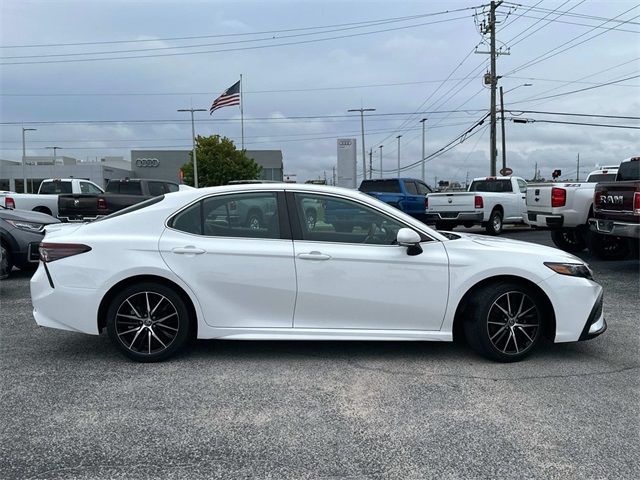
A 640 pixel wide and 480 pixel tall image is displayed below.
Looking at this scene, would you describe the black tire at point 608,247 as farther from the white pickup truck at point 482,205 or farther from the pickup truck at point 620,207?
the white pickup truck at point 482,205

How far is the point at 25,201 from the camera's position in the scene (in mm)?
16922

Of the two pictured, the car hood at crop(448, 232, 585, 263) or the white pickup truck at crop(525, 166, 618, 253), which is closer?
the car hood at crop(448, 232, 585, 263)

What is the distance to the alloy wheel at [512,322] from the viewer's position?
4.58 metres

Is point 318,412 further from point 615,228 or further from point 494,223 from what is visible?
point 494,223

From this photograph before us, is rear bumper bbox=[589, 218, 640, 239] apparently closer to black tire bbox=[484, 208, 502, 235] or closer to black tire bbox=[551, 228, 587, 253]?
black tire bbox=[551, 228, 587, 253]

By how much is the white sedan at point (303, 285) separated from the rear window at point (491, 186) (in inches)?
541

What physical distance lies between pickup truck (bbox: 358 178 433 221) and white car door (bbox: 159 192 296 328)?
39.9 feet

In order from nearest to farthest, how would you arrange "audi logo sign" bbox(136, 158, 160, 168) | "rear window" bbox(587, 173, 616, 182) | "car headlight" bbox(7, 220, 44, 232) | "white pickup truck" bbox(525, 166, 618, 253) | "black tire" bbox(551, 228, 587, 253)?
1. "car headlight" bbox(7, 220, 44, 232)
2. "white pickup truck" bbox(525, 166, 618, 253)
3. "black tire" bbox(551, 228, 587, 253)
4. "rear window" bbox(587, 173, 616, 182)
5. "audi logo sign" bbox(136, 158, 160, 168)

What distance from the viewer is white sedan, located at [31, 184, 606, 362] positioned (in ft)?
14.8

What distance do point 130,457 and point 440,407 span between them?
2.05 metres

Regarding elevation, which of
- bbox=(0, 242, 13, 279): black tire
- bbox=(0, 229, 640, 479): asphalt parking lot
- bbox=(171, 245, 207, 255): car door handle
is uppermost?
bbox=(171, 245, 207, 255): car door handle

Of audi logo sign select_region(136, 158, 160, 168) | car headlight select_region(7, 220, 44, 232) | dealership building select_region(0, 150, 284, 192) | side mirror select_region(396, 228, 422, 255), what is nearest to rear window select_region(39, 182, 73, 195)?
car headlight select_region(7, 220, 44, 232)

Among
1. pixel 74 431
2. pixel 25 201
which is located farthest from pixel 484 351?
pixel 25 201

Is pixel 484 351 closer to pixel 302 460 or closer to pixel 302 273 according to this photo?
pixel 302 273
